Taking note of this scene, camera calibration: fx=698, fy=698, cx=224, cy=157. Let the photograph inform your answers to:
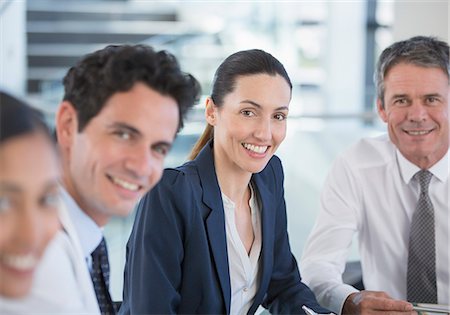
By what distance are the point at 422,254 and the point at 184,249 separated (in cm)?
81

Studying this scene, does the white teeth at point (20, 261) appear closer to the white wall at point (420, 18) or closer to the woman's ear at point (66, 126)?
the woman's ear at point (66, 126)

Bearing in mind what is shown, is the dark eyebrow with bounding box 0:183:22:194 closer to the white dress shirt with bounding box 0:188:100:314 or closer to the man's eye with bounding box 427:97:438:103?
the white dress shirt with bounding box 0:188:100:314

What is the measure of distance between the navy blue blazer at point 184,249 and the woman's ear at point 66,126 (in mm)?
469

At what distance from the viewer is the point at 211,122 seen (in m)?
1.73

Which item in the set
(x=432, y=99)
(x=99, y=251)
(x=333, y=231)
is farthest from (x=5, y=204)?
(x=432, y=99)

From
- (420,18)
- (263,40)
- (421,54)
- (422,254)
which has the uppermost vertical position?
(263,40)

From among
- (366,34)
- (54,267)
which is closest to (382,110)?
(54,267)

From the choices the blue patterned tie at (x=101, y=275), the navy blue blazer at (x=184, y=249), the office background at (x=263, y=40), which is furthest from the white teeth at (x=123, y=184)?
the office background at (x=263, y=40)

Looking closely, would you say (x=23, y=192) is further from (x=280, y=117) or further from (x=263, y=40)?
(x=263, y=40)

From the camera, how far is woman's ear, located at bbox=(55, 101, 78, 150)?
107 centimetres

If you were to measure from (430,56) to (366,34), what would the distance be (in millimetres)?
6231

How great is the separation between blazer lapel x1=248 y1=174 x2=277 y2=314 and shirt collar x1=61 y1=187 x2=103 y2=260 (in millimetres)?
648

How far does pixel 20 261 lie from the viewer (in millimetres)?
799

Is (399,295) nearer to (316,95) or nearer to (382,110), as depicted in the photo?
(382,110)
